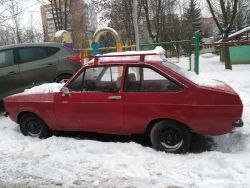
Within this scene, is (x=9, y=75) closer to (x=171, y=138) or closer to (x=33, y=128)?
(x=33, y=128)

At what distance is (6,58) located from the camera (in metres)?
6.52

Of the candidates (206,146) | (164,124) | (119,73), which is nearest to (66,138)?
(119,73)

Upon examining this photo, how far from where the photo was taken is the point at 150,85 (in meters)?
3.94

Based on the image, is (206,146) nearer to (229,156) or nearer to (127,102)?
(229,156)

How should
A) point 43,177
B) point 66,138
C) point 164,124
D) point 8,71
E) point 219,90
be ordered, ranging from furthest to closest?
point 8,71
point 66,138
point 164,124
point 219,90
point 43,177

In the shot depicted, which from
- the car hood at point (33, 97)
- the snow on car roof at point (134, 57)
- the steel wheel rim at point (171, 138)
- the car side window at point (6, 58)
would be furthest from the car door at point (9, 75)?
the steel wheel rim at point (171, 138)

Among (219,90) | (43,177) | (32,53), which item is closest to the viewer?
(43,177)

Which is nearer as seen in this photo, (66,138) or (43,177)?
(43,177)

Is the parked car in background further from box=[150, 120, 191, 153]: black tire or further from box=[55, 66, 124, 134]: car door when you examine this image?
box=[150, 120, 191, 153]: black tire

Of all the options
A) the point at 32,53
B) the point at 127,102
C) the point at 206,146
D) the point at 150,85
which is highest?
the point at 32,53

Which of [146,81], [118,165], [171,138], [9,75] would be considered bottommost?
[118,165]

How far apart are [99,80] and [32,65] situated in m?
3.24

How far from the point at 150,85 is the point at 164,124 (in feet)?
2.21

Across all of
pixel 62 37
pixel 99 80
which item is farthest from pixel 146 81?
pixel 62 37
